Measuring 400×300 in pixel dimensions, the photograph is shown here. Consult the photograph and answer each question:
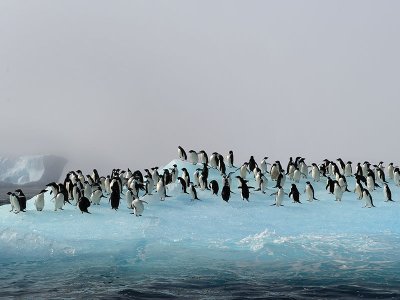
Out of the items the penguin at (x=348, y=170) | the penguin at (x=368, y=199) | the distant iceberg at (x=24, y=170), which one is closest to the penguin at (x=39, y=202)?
the penguin at (x=368, y=199)

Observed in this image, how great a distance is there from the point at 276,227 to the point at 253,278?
7.60 meters

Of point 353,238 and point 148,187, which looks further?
point 148,187

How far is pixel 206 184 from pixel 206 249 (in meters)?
8.95

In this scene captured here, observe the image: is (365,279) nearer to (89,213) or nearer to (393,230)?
(393,230)

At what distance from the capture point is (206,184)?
2772cm

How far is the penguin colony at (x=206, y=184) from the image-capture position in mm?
24047

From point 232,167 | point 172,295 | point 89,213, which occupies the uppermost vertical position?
point 232,167

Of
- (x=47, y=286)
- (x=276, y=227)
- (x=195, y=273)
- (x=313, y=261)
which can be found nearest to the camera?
(x=47, y=286)

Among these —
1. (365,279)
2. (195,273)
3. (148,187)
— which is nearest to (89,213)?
(148,187)

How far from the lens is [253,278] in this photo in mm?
14836

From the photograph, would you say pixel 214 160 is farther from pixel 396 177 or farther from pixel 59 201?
pixel 59 201

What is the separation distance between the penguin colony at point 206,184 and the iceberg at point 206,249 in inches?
16.5

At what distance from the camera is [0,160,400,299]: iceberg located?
13.9 metres

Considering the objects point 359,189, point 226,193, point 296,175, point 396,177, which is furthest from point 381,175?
point 226,193
